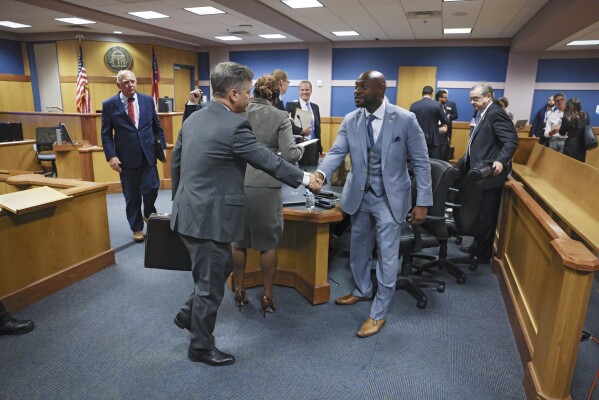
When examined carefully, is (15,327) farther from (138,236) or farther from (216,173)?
(138,236)

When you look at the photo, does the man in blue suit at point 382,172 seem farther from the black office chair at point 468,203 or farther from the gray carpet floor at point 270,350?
the black office chair at point 468,203

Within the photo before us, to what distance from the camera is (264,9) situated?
714 cm

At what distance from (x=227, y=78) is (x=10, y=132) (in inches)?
238

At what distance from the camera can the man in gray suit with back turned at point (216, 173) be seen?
1.99 meters

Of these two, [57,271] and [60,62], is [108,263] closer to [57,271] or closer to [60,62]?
[57,271]

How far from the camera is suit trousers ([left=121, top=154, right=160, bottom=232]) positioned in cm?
403

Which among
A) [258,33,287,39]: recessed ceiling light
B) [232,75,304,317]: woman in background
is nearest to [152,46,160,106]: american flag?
[258,33,287,39]: recessed ceiling light

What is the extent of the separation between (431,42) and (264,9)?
16.9 feet

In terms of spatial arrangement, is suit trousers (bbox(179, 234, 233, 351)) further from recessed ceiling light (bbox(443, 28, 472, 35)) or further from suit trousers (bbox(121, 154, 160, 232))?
recessed ceiling light (bbox(443, 28, 472, 35))

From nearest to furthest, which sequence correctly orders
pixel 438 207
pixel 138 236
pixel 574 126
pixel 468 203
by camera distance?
pixel 438 207
pixel 468 203
pixel 138 236
pixel 574 126

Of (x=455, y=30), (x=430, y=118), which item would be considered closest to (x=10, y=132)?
(x=430, y=118)

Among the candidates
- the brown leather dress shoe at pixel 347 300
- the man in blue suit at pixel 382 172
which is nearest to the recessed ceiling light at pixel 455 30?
the man in blue suit at pixel 382 172

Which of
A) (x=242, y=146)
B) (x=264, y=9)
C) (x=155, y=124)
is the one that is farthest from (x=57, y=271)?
→ (x=264, y=9)

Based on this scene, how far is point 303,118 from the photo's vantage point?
489cm
